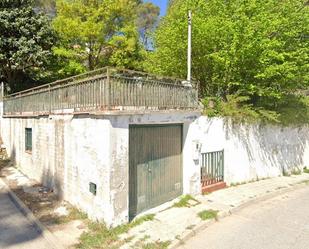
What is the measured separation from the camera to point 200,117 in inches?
382

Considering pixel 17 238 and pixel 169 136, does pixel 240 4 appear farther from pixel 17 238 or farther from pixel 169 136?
pixel 17 238

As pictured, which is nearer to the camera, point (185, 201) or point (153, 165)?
point (153, 165)

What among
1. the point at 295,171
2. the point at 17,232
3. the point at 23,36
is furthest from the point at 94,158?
the point at 23,36

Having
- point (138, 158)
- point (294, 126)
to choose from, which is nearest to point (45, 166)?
point (138, 158)

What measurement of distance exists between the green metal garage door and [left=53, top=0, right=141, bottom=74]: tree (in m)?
13.1

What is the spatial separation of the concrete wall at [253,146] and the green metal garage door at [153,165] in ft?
3.92

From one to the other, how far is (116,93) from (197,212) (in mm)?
4021

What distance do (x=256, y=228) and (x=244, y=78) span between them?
709 centimetres

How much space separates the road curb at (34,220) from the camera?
633 cm

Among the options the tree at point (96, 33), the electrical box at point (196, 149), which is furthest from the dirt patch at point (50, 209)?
the tree at point (96, 33)

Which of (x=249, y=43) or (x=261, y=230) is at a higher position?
(x=249, y=43)

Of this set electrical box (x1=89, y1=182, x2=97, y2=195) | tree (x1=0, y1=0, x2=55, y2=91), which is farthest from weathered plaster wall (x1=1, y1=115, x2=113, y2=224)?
tree (x1=0, y1=0, x2=55, y2=91)

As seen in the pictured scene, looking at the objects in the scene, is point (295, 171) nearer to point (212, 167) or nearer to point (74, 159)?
point (212, 167)

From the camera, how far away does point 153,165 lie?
26.0ft
